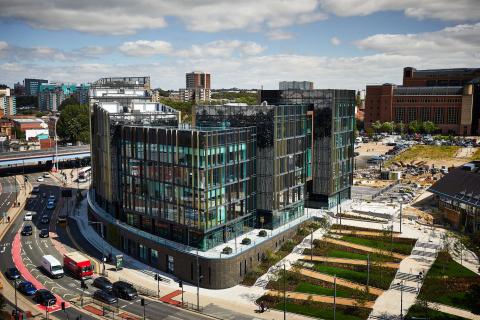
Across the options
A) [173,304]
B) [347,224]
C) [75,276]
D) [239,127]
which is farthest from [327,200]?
[75,276]

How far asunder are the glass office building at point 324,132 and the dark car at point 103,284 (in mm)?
50267

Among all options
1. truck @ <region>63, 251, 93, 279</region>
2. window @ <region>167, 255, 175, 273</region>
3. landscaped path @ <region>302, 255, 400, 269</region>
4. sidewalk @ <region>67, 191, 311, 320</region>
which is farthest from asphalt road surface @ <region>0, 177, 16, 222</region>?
landscaped path @ <region>302, 255, 400, 269</region>

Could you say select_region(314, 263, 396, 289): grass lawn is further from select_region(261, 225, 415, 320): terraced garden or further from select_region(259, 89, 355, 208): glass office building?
select_region(259, 89, 355, 208): glass office building

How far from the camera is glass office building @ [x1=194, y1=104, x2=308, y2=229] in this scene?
85.5 meters

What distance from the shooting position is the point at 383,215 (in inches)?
4085

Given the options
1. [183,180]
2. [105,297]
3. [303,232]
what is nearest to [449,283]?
[303,232]

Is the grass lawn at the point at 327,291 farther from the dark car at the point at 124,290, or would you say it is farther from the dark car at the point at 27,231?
the dark car at the point at 27,231

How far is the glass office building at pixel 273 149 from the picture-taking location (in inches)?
3366

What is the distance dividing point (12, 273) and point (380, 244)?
64628 mm

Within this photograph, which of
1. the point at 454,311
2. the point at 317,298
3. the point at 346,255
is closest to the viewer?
the point at 454,311

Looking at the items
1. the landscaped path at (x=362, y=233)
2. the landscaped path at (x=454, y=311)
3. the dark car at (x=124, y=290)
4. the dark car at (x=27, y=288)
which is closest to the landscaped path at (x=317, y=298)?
the landscaped path at (x=454, y=311)

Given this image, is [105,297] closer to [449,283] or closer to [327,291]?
[327,291]

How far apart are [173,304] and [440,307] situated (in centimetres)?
3735

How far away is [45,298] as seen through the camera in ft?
211
